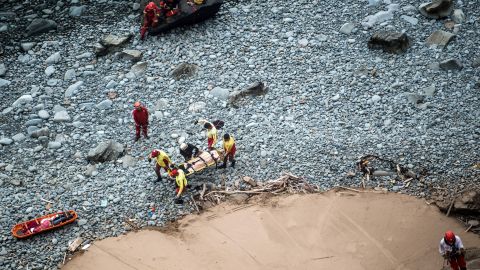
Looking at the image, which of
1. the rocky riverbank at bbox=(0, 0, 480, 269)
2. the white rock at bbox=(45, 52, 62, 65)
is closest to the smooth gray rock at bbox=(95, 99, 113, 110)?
the rocky riverbank at bbox=(0, 0, 480, 269)

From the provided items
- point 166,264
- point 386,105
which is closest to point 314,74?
point 386,105

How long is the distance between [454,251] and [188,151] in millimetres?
7195

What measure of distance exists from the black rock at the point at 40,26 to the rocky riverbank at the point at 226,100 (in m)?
0.06

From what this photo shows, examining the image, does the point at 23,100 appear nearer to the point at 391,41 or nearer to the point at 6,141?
the point at 6,141

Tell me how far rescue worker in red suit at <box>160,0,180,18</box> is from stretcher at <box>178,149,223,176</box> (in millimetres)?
6859

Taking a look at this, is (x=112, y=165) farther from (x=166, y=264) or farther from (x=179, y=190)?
(x=166, y=264)

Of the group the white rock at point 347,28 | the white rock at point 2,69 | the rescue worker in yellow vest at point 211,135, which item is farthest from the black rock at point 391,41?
the white rock at point 2,69

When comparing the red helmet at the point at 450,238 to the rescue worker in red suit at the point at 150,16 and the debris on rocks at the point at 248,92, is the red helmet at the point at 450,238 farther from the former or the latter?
the rescue worker in red suit at the point at 150,16

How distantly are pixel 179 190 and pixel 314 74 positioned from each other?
21.9 ft

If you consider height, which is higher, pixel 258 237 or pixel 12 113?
pixel 12 113

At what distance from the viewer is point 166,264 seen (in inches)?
464

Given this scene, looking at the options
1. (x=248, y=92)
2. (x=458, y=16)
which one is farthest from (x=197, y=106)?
(x=458, y=16)

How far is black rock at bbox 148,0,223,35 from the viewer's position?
18672mm

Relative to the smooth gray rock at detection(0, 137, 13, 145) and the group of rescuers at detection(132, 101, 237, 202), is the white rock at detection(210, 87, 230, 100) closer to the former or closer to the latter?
the group of rescuers at detection(132, 101, 237, 202)
